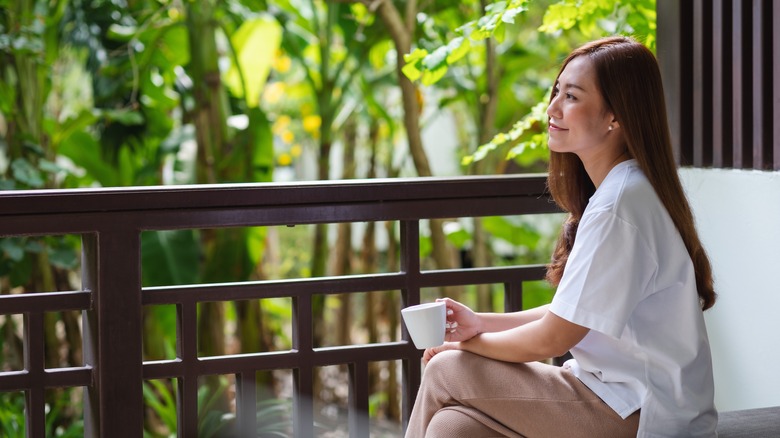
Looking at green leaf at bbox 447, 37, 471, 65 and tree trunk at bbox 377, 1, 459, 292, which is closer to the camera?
green leaf at bbox 447, 37, 471, 65

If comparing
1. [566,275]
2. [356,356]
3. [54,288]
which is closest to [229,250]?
[54,288]

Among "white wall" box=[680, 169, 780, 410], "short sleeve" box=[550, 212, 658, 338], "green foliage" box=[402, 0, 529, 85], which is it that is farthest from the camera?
"green foliage" box=[402, 0, 529, 85]

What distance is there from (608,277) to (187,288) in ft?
2.84

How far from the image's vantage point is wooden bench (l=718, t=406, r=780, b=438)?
1584 millimetres

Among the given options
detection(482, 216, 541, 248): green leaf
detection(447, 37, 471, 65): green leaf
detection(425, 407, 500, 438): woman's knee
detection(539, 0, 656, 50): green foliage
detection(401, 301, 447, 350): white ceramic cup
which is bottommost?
detection(425, 407, 500, 438): woman's knee

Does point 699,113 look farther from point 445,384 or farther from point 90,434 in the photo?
point 90,434

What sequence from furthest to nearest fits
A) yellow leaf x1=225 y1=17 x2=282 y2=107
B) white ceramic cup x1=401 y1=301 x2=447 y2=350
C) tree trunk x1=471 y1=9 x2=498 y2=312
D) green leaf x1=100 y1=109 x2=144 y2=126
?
yellow leaf x1=225 y1=17 x2=282 y2=107 < tree trunk x1=471 y1=9 x2=498 y2=312 < green leaf x1=100 y1=109 x2=144 y2=126 < white ceramic cup x1=401 y1=301 x2=447 y2=350

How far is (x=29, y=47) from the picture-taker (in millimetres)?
3164

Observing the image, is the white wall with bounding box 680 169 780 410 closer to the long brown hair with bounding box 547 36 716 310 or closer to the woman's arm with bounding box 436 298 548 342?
the long brown hair with bounding box 547 36 716 310

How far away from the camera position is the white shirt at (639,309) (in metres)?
1.38

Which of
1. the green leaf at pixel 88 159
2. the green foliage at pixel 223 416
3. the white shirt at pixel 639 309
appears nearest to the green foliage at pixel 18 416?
the green foliage at pixel 223 416

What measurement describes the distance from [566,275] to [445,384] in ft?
0.93

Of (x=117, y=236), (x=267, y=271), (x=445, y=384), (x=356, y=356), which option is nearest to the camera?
(x=445, y=384)

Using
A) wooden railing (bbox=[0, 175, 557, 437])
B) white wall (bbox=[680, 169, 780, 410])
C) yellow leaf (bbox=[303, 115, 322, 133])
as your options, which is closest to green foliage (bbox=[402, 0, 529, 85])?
wooden railing (bbox=[0, 175, 557, 437])
